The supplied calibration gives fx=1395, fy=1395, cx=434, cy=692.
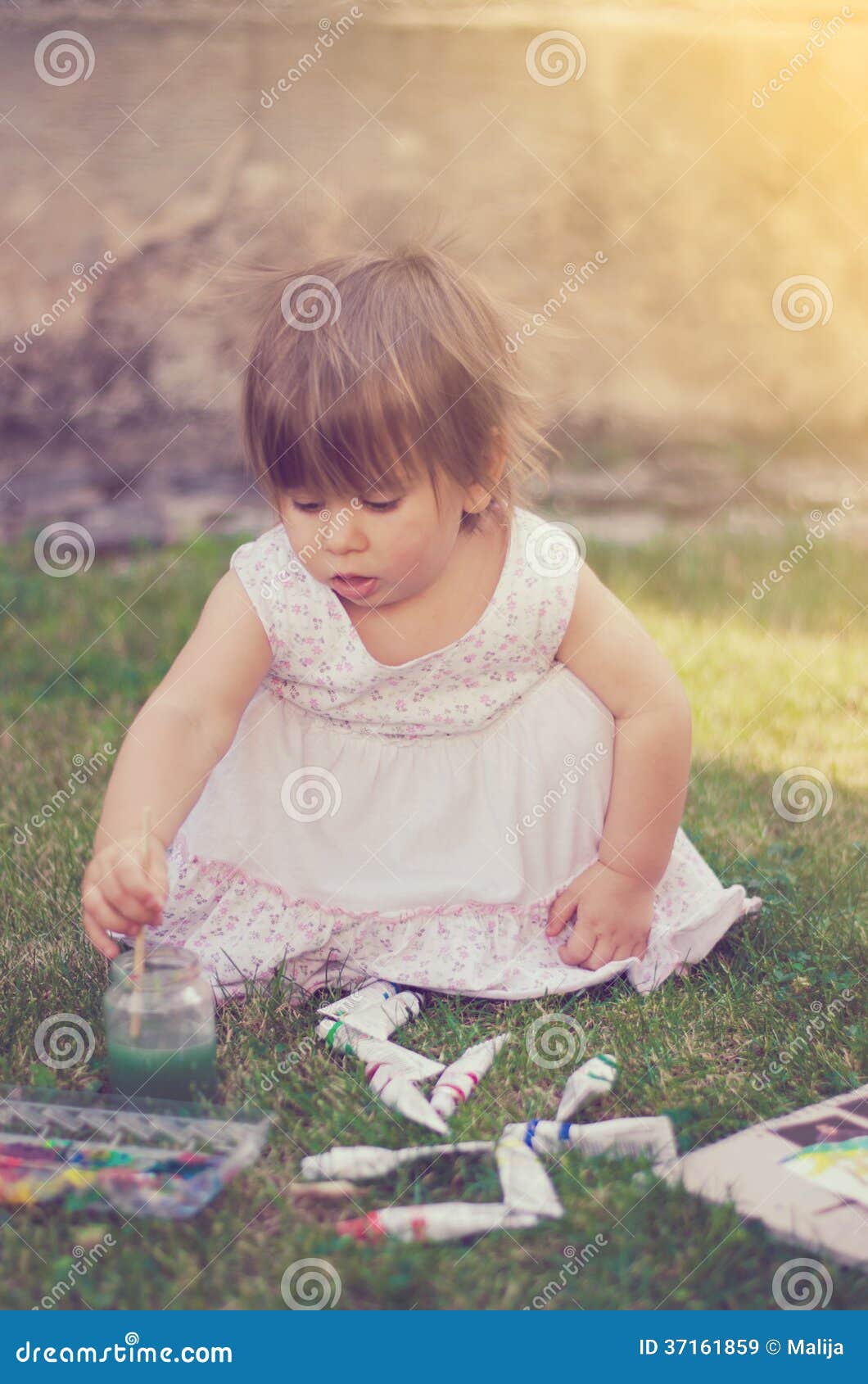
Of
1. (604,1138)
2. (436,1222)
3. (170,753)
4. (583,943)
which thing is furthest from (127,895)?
(583,943)

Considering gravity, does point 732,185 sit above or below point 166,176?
above

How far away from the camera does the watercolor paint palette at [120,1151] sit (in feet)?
5.14

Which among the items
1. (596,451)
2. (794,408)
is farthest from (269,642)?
(794,408)

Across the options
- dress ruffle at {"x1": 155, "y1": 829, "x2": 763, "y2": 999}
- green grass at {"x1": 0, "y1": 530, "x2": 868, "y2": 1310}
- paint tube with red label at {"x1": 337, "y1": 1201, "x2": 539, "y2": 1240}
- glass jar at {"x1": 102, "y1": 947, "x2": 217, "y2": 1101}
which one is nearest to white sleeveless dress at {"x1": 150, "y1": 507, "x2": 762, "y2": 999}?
dress ruffle at {"x1": 155, "y1": 829, "x2": 763, "y2": 999}

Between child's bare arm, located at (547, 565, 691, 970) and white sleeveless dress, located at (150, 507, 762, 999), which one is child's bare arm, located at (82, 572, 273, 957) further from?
child's bare arm, located at (547, 565, 691, 970)

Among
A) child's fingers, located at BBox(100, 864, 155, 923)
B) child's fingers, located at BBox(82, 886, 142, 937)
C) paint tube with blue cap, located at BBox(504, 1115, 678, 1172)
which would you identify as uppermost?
paint tube with blue cap, located at BBox(504, 1115, 678, 1172)

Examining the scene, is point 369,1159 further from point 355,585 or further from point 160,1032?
point 355,585

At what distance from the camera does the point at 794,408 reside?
5500 millimetres

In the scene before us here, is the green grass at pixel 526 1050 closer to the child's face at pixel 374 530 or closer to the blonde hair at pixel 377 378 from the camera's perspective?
the child's face at pixel 374 530

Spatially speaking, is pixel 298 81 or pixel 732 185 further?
pixel 732 185

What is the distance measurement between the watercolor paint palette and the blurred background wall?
10.4 feet

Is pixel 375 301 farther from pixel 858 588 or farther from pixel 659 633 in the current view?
pixel 858 588

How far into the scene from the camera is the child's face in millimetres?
1926

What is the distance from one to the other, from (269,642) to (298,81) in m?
3.38
